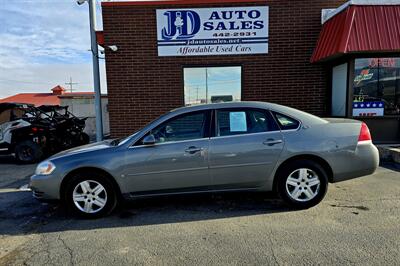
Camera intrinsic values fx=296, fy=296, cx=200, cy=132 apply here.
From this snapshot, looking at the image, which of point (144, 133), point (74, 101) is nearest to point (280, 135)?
point (144, 133)

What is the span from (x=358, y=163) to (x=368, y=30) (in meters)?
4.21

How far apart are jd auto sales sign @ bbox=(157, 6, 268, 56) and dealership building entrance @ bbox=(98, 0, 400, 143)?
3 centimetres

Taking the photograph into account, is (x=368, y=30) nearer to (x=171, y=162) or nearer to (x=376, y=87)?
(x=376, y=87)

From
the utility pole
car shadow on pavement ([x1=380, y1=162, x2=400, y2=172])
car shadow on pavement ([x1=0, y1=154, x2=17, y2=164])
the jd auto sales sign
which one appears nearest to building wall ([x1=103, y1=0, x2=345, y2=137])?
the jd auto sales sign

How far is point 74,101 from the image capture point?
16.2 metres

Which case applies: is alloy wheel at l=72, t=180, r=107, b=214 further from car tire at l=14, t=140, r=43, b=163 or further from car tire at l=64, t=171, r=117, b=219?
car tire at l=14, t=140, r=43, b=163

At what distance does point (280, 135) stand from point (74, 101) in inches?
569

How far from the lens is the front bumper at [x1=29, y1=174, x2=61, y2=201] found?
163 inches

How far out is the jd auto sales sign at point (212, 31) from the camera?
338 inches

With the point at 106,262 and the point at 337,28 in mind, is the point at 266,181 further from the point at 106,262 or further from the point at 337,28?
the point at 337,28

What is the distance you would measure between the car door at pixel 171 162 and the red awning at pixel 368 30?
4.65 m

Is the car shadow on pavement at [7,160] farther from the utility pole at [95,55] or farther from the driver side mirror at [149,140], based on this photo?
the driver side mirror at [149,140]

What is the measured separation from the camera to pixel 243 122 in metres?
4.34

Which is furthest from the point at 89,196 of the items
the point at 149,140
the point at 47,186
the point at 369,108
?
the point at 369,108
